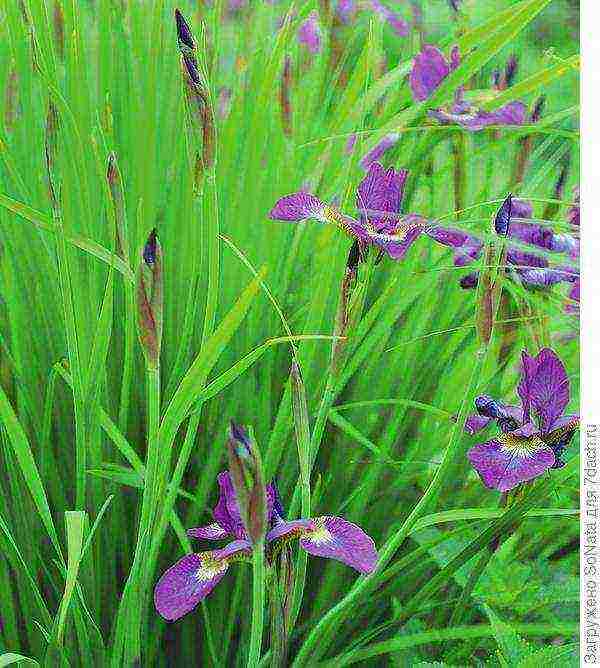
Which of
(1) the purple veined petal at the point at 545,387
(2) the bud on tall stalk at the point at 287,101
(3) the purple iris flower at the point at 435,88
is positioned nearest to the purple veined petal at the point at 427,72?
(3) the purple iris flower at the point at 435,88

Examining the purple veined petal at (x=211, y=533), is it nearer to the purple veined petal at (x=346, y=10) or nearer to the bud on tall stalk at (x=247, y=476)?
the bud on tall stalk at (x=247, y=476)

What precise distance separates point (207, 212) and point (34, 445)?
9.6 inches

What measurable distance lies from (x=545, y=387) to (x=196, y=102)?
280mm

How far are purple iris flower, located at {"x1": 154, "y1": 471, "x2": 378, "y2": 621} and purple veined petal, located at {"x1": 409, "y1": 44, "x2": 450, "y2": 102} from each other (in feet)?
1.07

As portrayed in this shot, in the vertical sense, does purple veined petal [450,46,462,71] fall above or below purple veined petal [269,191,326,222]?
above

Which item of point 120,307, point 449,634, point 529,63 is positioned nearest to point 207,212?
point 120,307

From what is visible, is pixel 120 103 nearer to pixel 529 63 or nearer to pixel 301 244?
pixel 301 244

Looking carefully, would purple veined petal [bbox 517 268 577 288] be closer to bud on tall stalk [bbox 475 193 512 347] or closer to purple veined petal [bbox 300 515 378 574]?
bud on tall stalk [bbox 475 193 512 347]

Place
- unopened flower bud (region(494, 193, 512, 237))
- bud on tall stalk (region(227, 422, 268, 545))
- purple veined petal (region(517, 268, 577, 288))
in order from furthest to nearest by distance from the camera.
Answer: purple veined petal (region(517, 268, 577, 288)), unopened flower bud (region(494, 193, 512, 237)), bud on tall stalk (region(227, 422, 268, 545))

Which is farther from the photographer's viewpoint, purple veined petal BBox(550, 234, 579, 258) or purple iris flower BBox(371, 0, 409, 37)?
purple iris flower BBox(371, 0, 409, 37)

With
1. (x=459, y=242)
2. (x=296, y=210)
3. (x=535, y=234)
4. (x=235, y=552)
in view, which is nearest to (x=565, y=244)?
(x=535, y=234)

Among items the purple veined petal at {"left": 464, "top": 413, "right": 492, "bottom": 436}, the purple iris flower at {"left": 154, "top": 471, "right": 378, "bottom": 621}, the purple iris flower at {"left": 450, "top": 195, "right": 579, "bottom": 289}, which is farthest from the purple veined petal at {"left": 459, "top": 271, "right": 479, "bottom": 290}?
the purple iris flower at {"left": 154, "top": 471, "right": 378, "bottom": 621}

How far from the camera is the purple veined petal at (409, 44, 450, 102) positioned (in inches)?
25.0

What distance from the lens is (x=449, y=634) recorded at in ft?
1.80
